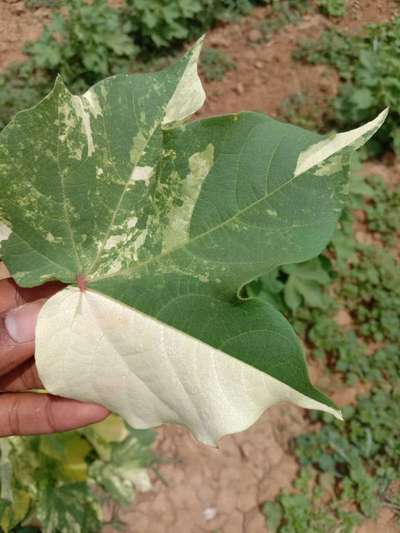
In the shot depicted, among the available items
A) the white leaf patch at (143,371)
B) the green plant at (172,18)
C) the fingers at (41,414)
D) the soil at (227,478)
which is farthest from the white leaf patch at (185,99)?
the green plant at (172,18)

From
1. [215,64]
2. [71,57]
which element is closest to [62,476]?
[71,57]

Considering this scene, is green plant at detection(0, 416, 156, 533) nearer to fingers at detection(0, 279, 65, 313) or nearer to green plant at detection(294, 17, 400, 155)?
fingers at detection(0, 279, 65, 313)

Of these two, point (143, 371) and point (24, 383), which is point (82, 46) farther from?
point (143, 371)

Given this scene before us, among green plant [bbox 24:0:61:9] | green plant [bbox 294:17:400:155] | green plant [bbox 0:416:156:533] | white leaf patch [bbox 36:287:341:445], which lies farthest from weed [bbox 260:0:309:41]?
white leaf patch [bbox 36:287:341:445]

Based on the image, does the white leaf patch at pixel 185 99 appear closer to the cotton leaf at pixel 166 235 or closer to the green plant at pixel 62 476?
the cotton leaf at pixel 166 235

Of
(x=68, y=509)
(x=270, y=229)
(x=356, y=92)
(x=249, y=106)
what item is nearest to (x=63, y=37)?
(x=249, y=106)

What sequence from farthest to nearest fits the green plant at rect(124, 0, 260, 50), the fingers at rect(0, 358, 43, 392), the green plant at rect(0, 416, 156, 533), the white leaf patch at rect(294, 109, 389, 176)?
the green plant at rect(124, 0, 260, 50) < the green plant at rect(0, 416, 156, 533) < the fingers at rect(0, 358, 43, 392) < the white leaf patch at rect(294, 109, 389, 176)

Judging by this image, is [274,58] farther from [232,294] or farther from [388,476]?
[232,294]
